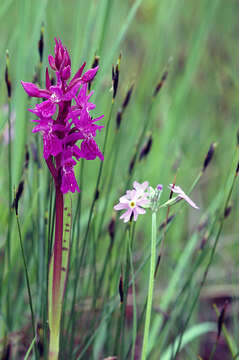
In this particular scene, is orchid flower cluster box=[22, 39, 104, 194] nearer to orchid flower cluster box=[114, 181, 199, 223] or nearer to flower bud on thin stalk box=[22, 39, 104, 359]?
flower bud on thin stalk box=[22, 39, 104, 359]

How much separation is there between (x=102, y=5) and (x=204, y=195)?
1742 millimetres

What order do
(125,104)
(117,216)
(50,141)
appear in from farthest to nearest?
(117,216) → (125,104) → (50,141)

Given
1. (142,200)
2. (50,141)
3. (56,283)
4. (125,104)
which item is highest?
(125,104)

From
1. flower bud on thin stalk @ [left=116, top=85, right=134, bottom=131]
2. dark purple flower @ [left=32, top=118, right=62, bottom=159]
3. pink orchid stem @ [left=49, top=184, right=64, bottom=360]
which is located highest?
flower bud on thin stalk @ [left=116, top=85, right=134, bottom=131]

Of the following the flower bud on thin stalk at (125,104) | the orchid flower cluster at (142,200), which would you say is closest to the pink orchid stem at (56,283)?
the orchid flower cluster at (142,200)

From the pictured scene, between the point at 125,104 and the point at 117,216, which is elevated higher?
the point at 125,104

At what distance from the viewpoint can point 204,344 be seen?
86.9 inches

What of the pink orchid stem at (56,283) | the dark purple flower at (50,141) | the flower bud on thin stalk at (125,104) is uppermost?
the flower bud on thin stalk at (125,104)

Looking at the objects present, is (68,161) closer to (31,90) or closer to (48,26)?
(31,90)

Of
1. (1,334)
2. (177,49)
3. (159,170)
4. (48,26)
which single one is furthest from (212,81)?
(1,334)

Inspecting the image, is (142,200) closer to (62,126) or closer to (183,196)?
(183,196)

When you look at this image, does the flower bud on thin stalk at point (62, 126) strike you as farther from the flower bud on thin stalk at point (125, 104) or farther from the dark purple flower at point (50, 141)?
the flower bud on thin stalk at point (125, 104)

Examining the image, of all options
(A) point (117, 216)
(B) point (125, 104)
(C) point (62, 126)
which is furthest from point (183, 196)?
(A) point (117, 216)

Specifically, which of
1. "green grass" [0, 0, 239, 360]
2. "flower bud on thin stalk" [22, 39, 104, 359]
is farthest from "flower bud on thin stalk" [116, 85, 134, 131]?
"flower bud on thin stalk" [22, 39, 104, 359]
